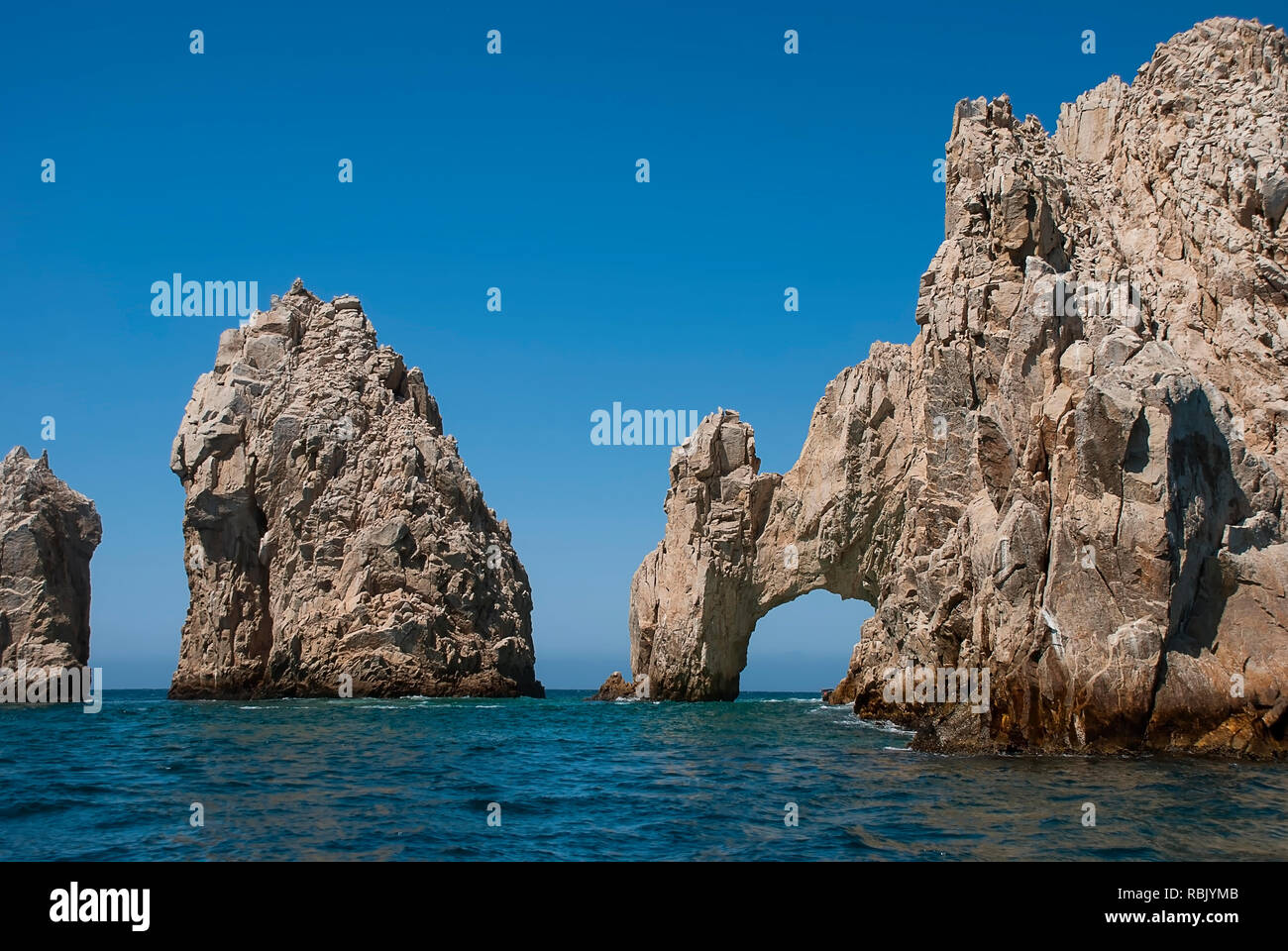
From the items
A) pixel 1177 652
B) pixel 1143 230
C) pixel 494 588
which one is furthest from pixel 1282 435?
pixel 494 588

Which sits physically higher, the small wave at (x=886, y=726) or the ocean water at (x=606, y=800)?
the ocean water at (x=606, y=800)

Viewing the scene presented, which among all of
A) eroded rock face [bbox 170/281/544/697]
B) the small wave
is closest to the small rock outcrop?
eroded rock face [bbox 170/281/544/697]

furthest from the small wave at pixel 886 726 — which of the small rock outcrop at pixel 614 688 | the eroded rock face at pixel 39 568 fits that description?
the eroded rock face at pixel 39 568

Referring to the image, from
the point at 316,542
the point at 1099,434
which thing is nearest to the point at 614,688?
the point at 316,542

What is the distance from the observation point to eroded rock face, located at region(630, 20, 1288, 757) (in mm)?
25406

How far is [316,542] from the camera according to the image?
68.6m

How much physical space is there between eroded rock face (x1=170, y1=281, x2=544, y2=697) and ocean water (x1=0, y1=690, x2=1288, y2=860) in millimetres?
32280

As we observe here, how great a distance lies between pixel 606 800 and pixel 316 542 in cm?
5197

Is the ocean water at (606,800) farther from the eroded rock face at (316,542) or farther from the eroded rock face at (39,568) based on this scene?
the eroded rock face at (39,568)

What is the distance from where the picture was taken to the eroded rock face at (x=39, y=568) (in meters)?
66.8

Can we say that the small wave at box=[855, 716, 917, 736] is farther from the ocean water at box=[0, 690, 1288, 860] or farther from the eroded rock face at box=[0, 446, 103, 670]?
the eroded rock face at box=[0, 446, 103, 670]

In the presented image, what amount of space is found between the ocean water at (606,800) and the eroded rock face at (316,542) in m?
32.3
